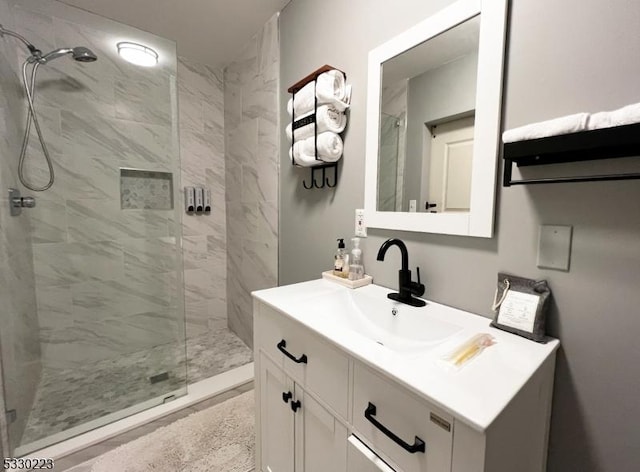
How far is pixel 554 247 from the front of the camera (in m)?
0.78

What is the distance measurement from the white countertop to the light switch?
0.70 feet

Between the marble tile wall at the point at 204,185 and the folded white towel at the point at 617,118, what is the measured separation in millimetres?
2613

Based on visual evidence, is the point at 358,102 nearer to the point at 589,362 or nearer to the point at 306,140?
the point at 306,140

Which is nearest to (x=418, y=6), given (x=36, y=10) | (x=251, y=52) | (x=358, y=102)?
(x=358, y=102)

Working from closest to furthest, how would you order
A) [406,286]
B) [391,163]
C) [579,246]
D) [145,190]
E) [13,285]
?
[579,246]
[406,286]
[391,163]
[13,285]
[145,190]

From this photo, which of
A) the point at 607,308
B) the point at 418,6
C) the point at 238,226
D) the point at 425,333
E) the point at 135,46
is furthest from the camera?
the point at 238,226

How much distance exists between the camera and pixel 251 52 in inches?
86.1

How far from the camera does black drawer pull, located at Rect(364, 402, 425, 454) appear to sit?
59 cm

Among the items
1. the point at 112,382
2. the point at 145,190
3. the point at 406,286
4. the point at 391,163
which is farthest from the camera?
the point at 145,190

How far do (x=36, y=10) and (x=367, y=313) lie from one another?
2.65 m

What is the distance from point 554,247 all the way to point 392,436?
0.66 m

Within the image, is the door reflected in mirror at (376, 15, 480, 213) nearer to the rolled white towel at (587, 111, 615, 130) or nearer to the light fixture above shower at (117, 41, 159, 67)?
the rolled white towel at (587, 111, 615, 130)

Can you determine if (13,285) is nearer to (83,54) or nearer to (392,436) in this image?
(83,54)

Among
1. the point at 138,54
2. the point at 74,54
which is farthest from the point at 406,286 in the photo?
the point at 74,54
